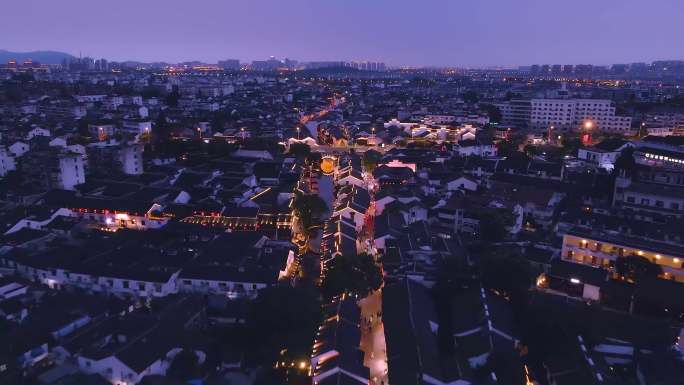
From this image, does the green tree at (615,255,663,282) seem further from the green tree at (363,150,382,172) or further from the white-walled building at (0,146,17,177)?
the white-walled building at (0,146,17,177)

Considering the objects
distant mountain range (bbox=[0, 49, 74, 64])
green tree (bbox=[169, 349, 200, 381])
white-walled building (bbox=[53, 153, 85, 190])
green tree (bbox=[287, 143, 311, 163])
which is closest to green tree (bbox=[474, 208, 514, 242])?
green tree (bbox=[169, 349, 200, 381])

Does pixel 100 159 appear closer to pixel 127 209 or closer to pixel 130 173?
pixel 130 173

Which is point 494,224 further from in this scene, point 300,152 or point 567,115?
point 567,115

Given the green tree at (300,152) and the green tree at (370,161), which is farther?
the green tree at (300,152)

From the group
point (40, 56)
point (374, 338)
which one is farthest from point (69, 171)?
point (40, 56)

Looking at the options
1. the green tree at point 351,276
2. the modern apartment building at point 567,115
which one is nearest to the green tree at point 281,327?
the green tree at point 351,276

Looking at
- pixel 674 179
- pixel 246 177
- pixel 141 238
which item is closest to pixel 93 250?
pixel 141 238

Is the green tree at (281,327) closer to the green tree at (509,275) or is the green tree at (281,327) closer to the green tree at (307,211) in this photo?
the green tree at (509,275)
